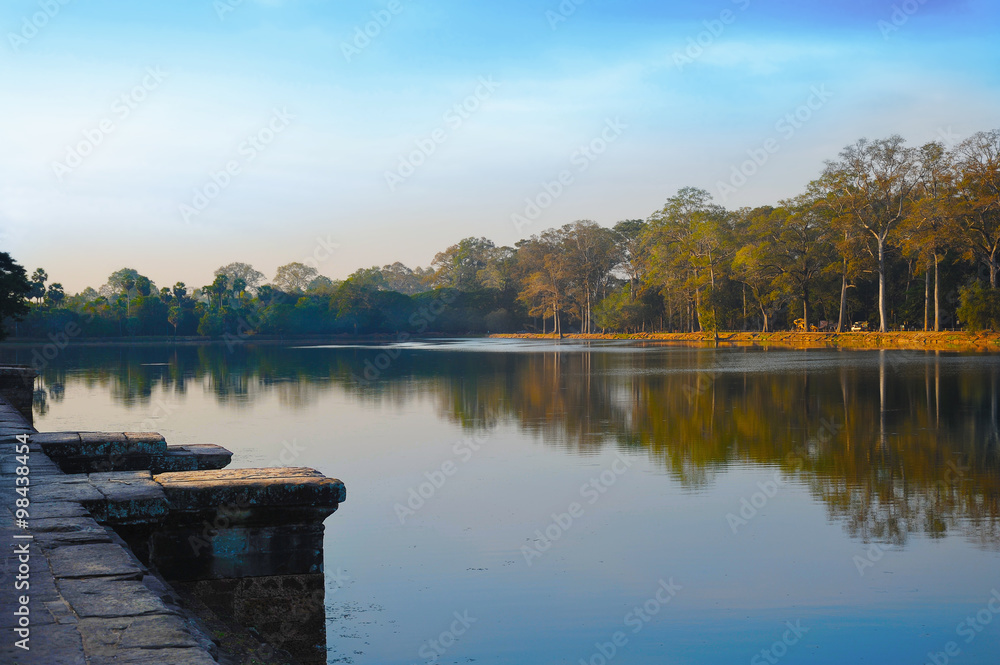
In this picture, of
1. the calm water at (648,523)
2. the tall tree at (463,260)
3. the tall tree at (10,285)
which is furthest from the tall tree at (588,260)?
the calm water at (648,523)

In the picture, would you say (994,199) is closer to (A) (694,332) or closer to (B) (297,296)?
(A) (694,332)

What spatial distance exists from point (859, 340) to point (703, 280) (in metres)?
14.2

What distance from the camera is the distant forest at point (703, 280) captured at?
38188mm

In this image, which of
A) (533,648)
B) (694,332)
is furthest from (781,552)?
(694,332)

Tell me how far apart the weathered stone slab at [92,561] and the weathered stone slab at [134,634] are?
43 cm

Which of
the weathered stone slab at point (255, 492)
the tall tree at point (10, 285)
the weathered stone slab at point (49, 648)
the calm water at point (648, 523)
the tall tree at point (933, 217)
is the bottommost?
the calm water at point (648, 523)

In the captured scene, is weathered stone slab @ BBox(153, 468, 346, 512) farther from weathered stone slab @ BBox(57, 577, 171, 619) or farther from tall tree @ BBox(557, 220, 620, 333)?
tall tree @ BBox(557, 220, 620, 333)

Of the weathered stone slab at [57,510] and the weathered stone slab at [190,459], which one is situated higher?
the weathered stone slab at [57,510]

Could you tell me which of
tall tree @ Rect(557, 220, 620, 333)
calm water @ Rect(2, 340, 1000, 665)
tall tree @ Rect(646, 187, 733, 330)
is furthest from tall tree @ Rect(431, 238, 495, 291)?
calm water @ Rect(2, 340, 1000, 665)

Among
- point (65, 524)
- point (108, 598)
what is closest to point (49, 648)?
point (108, 598)

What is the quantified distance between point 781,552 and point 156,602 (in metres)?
4.72

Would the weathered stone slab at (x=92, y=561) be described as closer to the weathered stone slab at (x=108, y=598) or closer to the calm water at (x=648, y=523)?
the weathered stone slab at (x=108, y=598)

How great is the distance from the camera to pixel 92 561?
2.99 m

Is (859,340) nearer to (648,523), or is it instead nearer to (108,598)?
(648,523)
